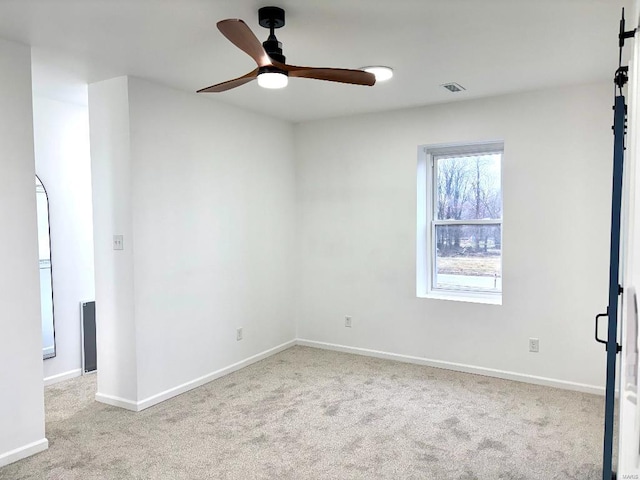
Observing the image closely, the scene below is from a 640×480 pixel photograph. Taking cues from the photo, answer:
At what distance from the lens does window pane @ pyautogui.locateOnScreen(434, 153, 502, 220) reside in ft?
14.2

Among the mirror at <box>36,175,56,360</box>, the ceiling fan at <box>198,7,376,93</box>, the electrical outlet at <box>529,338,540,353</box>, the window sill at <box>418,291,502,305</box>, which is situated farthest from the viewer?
the window sill at <box>418,291,502,305</box>

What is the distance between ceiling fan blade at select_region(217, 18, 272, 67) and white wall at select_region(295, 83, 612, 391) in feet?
8.30

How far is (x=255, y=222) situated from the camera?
4691 millimetres

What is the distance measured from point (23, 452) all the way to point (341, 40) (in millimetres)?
3079

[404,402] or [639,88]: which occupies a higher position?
[639,88]

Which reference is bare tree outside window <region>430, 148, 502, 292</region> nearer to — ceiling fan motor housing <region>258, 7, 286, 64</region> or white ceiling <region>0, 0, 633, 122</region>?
white ceiling <region>0, 0, 633, 122</region>

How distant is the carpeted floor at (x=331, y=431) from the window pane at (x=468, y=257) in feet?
2.90

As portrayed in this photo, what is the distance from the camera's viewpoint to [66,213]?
429 centimetres

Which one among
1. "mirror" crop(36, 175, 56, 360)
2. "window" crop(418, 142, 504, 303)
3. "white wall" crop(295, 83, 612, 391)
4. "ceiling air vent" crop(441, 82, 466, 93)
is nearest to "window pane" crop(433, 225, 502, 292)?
"window" crop(418, 142, 504, 303)

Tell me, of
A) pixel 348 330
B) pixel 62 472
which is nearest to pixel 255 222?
pixel 348 330

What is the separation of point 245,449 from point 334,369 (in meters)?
1.64

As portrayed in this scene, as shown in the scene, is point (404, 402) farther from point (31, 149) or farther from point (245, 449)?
point (31, 149)

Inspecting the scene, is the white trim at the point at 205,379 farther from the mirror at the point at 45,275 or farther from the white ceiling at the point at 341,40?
the white ceiling at the point at 341,40

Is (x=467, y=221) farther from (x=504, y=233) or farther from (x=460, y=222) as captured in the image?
(x=504, y=233)
